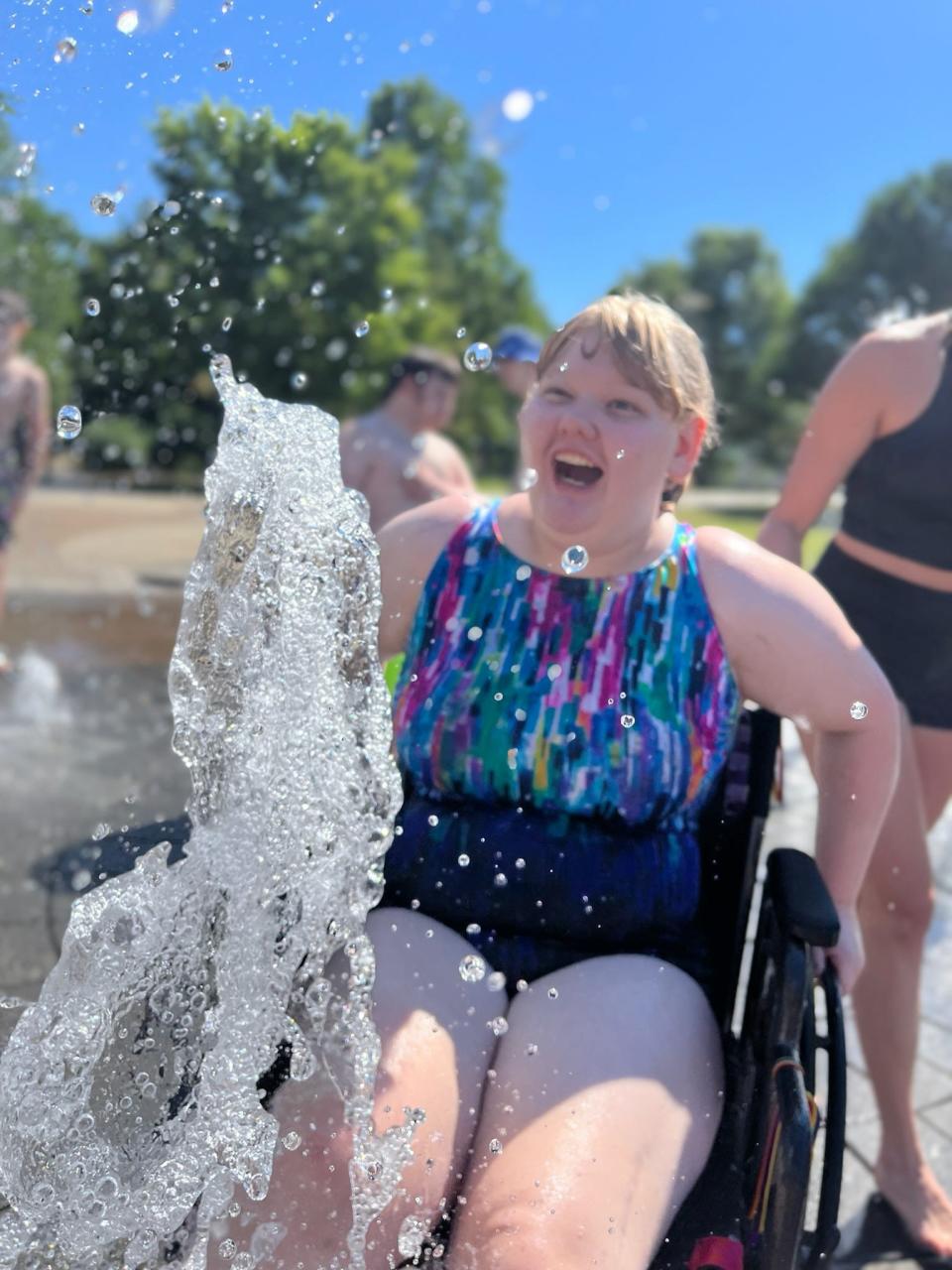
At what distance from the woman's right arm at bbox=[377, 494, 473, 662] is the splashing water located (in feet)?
0.49

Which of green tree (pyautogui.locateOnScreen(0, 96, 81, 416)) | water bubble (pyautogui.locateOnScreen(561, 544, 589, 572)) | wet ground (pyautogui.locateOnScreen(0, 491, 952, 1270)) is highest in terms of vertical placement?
green tree (pyautogui.locateOnScreen(0, 96, 81, 416))

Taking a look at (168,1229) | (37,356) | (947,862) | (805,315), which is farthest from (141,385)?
(805,315)

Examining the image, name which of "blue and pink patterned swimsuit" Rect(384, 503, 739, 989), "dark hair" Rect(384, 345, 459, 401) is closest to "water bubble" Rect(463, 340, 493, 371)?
"blue and pink patterned swimsuit" Rect(384, 503, 739, 989)

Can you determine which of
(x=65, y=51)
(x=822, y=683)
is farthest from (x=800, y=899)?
(x=65, y=51)

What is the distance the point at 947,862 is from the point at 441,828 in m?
3.05

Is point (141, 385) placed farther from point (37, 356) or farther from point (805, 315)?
point (805, 315)

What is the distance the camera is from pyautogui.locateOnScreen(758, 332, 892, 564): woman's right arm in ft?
7.38

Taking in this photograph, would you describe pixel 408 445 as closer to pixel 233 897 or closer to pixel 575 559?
pixel 575 559

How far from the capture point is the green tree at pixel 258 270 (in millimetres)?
2871

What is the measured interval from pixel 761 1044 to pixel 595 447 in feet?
2.70

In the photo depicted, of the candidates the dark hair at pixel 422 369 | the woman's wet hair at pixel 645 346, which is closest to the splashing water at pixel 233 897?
the woman's wet hair at pixel 645 346

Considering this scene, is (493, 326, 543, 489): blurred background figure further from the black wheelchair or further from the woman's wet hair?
the black wheelchair

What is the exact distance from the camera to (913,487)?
7.45 ft

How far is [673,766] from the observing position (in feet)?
5.59
